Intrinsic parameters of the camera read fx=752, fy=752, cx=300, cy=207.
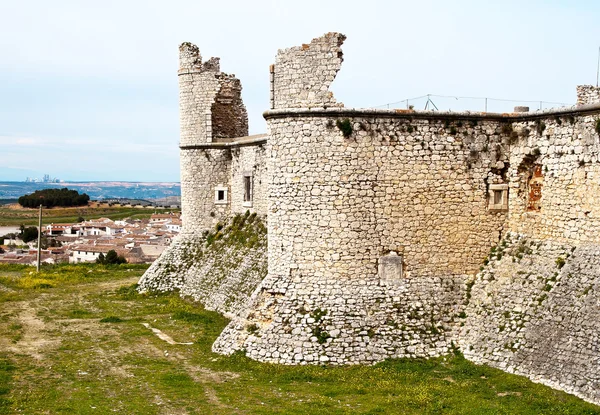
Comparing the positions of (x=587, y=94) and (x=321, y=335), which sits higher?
(x=587, y=94)

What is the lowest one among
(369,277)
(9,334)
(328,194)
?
(9,334)

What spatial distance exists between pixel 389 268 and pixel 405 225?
1201 millimetres

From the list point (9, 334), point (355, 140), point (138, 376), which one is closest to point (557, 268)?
point (355, 140)

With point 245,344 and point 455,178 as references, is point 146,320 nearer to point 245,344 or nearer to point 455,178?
point 245,344

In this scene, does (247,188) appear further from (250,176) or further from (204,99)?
(204,99)

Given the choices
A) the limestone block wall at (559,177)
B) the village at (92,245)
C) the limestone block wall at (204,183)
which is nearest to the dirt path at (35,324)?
the limestone block wall at (204,183)

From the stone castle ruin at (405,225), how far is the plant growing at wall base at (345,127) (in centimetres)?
3

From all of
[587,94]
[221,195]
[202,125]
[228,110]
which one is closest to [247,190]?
[221,195]

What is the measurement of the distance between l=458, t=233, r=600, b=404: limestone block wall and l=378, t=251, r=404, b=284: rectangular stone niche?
2.18 m

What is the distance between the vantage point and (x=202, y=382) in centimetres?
1753

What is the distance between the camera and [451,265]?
20.0 m

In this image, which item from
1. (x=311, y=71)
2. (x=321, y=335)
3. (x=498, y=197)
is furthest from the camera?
(x=498, y=197)

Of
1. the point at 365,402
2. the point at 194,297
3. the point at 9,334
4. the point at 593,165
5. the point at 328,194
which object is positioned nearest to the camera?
the point at 365,402

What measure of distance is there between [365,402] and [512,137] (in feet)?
27.9
